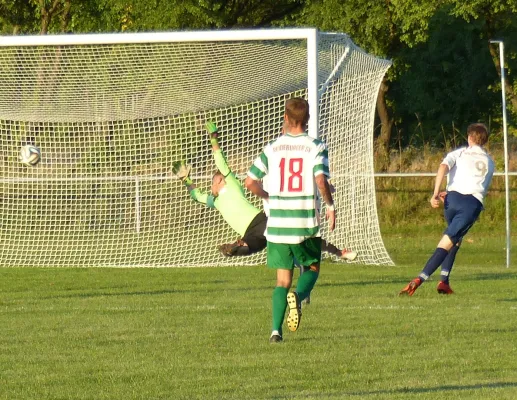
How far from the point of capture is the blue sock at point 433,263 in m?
11.1

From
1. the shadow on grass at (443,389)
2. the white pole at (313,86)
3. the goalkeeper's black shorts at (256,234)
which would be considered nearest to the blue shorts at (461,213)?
Answer: the white pole at (313,86)

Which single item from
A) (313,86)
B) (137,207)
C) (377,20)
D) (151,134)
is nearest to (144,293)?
(313,86)

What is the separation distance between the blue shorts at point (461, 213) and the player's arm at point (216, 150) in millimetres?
2175

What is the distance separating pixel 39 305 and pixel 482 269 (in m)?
6.72

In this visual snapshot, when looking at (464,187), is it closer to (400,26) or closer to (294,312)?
(294,312)

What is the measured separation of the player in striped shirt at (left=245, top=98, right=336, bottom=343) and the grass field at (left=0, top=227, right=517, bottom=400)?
0.52 metres

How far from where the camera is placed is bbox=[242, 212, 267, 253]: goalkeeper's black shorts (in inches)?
460

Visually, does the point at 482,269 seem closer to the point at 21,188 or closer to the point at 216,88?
the point at 216,88

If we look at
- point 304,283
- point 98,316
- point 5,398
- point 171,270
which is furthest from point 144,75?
point 5,398

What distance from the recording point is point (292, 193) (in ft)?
26.2

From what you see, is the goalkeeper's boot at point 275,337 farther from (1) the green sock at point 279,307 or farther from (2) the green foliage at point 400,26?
(2) the green foliage at point 400,26

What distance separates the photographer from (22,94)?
1569cm

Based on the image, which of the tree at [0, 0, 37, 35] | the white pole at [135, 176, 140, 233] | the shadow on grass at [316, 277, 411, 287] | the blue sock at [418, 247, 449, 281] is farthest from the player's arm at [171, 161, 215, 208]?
the tree at [0, 0, 37, 35]

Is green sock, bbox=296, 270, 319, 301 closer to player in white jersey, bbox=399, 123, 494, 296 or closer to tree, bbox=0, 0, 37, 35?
player in white jersey, bbox=399, 123, 494, 296
